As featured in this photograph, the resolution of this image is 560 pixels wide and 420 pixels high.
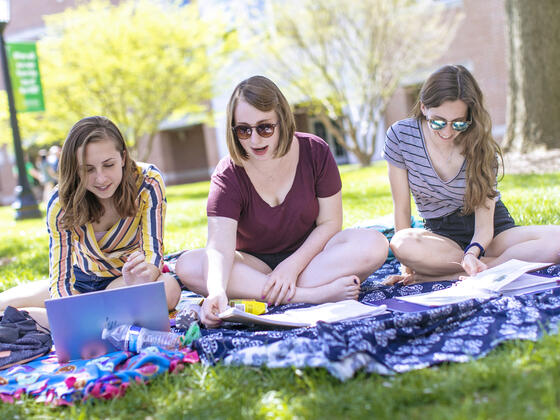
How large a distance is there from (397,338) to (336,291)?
639 millimetres

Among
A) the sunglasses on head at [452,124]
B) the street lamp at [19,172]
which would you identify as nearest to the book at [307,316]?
the sunglasses on head at [452,124]

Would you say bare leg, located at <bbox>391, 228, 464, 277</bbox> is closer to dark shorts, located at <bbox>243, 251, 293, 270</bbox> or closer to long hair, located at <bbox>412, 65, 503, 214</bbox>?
long hair, located at <bbox>412, 65, 503, 214</bbox>

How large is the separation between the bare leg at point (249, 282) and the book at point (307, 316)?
0.68ft

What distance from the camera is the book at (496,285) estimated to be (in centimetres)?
251

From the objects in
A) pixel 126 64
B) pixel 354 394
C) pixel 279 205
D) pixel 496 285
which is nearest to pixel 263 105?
pixel 279 205

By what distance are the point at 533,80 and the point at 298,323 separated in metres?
7.06

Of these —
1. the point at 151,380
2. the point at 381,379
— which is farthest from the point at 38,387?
the point at 381,379

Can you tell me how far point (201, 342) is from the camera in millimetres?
2334

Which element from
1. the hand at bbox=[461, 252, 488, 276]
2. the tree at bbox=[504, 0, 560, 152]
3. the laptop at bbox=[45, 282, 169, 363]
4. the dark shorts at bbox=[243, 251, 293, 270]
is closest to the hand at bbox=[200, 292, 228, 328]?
the laptop at bbox=[45, 282, 169, 363]

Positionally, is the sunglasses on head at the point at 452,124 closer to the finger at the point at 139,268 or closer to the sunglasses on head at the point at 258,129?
the sunglasses on head at the point at 258,129

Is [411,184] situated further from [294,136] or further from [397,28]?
[397,28]

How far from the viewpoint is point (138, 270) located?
9.19 feet

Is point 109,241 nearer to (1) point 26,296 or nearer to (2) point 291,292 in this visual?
(1) point 26,296

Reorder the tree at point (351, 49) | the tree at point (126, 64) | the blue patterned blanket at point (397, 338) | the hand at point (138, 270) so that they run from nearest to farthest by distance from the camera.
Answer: the blue patterned blanket at point (397, 338), the hand at point (138, 270), the tree at point (351, 49), the tree at point (126, 64)
